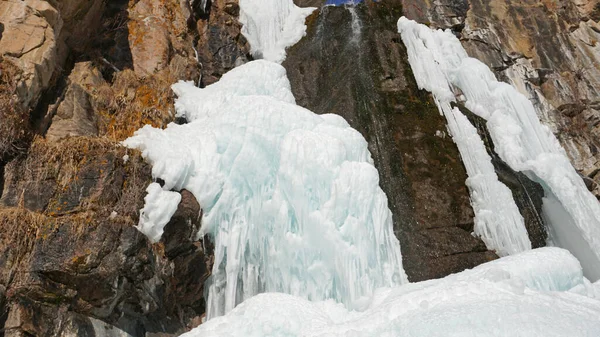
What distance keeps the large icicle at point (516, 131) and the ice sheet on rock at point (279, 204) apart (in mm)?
3846

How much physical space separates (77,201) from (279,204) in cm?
240

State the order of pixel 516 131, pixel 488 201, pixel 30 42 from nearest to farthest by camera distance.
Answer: pixel 30 42, pixel 488 201, pixel 516 131

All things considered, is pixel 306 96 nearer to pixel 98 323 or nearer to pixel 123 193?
pixel 123 193

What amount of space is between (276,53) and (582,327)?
8941 mm

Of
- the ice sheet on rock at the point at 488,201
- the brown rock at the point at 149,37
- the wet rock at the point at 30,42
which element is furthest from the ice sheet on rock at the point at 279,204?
the brown rock at the point at 149,37

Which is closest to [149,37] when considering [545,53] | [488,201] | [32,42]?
[32,42]

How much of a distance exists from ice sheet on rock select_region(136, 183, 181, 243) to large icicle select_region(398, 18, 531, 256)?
192 inches

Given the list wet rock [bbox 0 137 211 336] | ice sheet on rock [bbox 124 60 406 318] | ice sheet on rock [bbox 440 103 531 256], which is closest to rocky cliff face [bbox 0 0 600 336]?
wet rock [bbox 0 137 211 336]

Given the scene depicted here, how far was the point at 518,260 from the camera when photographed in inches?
195

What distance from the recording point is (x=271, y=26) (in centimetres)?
1164

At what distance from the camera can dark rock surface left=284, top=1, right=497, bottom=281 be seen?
711cm

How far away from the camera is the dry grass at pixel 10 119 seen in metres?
5.02

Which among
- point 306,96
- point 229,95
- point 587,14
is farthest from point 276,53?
point 587,14

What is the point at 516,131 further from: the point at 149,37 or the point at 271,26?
the point at 149,37
